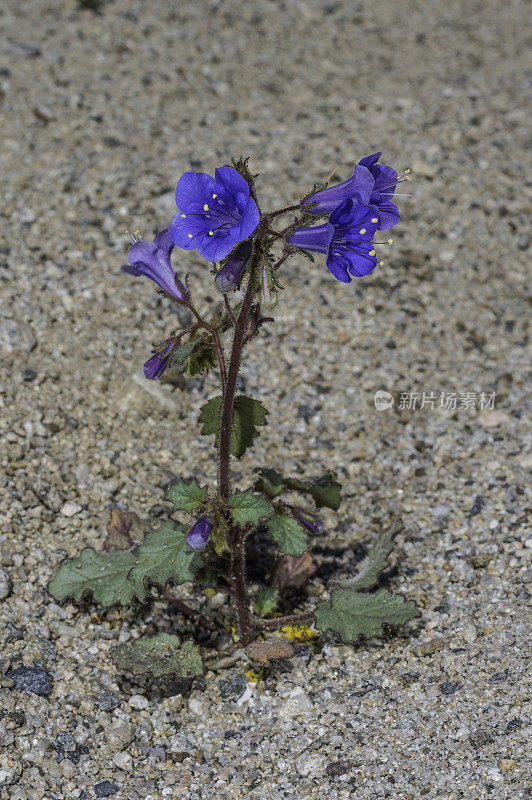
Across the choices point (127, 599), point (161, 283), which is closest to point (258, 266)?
point (161, 283)

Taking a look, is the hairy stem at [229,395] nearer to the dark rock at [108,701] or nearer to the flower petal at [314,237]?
the flower petal at [314,237]

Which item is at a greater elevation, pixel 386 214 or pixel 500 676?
pixel 386 214

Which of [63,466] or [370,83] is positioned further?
[370,83]

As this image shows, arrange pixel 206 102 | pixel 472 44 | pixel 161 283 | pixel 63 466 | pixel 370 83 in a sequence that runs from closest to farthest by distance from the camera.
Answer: pixel 161 283, pixel 63 466, pixel 206 102, pixel 370 83, pixel 472 44

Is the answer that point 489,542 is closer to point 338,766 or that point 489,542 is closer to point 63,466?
point 338,766

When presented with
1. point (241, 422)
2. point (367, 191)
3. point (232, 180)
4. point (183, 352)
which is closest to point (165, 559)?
point (241, 422)

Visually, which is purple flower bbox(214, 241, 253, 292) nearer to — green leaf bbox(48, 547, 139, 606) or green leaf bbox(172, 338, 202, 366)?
green leaf bbox(172, 338, 202, 366)

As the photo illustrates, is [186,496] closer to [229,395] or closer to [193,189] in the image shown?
[229,395]
